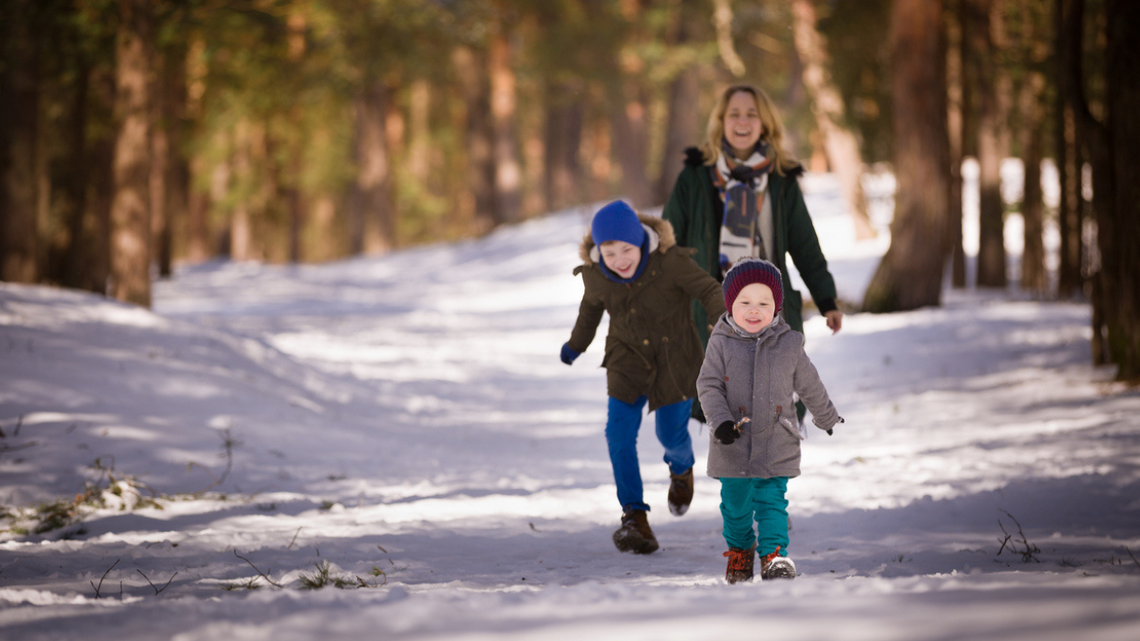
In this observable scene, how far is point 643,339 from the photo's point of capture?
4.95m

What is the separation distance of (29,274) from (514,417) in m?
9.73

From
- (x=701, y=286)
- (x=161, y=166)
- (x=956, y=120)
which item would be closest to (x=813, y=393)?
(x=701, y=286)

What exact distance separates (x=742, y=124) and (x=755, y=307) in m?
1.61

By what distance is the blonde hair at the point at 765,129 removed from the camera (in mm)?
5277

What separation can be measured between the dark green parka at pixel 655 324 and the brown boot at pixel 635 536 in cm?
57

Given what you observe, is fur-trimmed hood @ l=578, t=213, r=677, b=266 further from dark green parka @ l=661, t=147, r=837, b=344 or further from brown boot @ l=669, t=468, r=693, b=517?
brown boot @ l=669, t=468, r=693, b=517

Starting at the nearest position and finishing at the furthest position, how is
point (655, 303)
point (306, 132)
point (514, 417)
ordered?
point (655, 303)
point (514, 417)
point (306, 132)

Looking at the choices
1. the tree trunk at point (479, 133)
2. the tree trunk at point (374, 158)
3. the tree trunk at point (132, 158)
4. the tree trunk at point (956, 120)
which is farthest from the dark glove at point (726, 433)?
the tree trunk at point (374, 158)

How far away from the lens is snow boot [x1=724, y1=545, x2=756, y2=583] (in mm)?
3982

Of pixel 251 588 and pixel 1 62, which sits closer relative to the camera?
pixel 251 588

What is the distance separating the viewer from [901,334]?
12.3m

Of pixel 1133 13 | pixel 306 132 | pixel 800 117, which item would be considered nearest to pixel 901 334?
pixel 1133 13

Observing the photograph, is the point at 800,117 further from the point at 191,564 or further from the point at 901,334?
the point at 191,564

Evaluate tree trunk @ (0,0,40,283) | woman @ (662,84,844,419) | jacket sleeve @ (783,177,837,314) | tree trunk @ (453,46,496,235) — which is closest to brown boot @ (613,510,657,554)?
woman @ (662,84,844,419)
